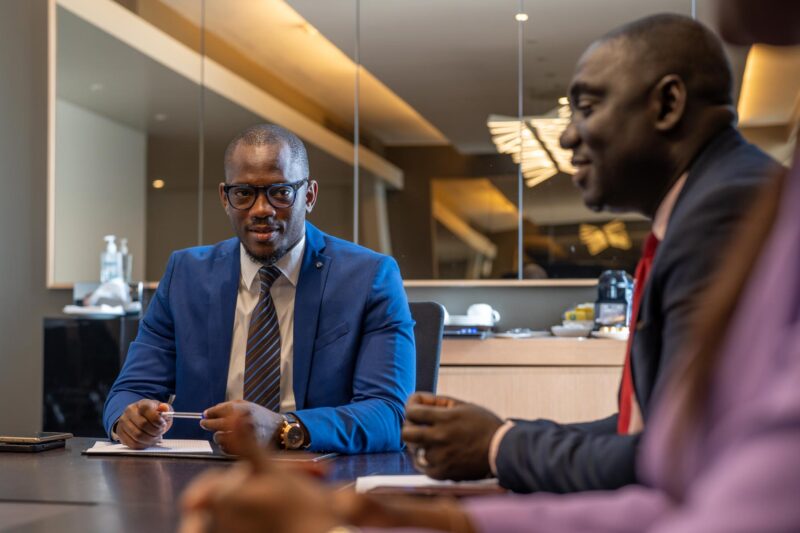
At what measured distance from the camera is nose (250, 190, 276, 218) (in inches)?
92.7

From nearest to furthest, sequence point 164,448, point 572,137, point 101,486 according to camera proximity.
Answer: point 572,137
point 101,486
point 164,448

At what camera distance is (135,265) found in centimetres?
495

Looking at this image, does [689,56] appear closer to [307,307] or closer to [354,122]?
[307,307]

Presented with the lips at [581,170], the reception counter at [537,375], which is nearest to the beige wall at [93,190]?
the reception counter at [537,375]

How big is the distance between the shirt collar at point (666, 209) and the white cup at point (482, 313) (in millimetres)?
3017

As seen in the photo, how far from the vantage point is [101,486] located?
1.48 meters

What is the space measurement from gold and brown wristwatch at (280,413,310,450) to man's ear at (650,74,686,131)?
0.96 metres

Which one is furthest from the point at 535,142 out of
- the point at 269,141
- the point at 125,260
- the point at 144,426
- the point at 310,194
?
the point at 144,426

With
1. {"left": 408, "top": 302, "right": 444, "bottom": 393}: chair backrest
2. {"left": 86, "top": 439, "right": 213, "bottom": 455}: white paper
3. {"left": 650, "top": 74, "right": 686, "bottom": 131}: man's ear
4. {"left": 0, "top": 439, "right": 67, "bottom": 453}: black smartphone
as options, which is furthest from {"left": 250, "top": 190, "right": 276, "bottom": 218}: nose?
{"left": 650, "top": 74, "right": 686, "bottom": 131}: man's ear

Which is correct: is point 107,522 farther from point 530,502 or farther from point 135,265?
point 135,265

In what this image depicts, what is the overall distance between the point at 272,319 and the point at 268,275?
0.38 feet

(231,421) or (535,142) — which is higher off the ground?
(535,142)

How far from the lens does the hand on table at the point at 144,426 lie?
189 centimetres

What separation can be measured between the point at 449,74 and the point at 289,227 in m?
2.49
